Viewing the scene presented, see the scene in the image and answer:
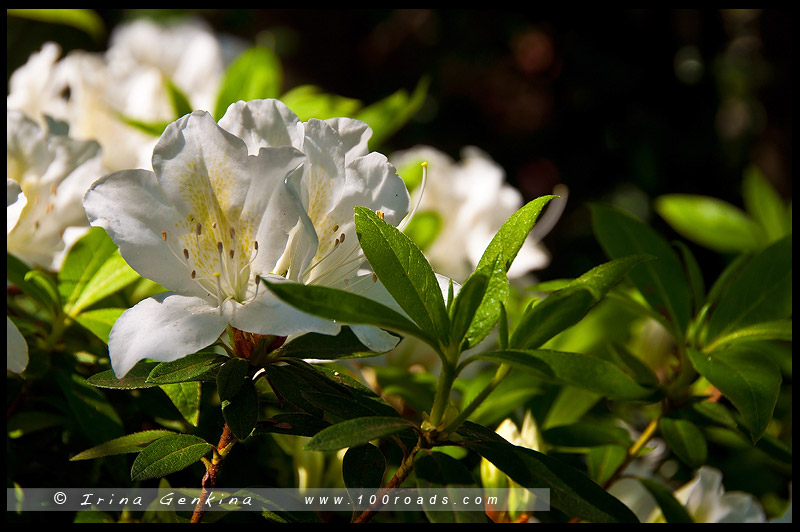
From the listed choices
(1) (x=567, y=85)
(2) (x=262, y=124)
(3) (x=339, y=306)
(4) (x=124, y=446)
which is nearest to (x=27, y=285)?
(4) (x=124, y=446)

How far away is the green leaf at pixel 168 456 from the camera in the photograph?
65 cm

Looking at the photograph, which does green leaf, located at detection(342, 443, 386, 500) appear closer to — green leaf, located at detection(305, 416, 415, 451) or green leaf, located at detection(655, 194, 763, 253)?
green leaf, located at detection(305, 416, 415, 451)

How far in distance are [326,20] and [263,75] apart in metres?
1.92

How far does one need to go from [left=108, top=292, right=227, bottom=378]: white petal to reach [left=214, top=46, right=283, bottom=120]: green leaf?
25.2 inches

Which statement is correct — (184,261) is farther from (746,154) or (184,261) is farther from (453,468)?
(746,154)

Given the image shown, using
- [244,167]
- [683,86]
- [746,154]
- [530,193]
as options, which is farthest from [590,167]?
[244,167]

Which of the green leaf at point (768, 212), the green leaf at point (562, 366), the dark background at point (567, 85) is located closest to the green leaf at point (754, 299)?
the green leaf at point (562, 366)

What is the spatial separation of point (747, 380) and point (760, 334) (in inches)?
6.6

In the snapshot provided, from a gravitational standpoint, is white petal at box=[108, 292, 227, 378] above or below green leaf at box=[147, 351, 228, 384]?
above

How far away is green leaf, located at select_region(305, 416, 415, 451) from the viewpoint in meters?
0.59

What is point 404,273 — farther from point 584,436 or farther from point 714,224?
point 714,224

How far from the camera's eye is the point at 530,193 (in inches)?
115

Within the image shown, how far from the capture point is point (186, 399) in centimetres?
76

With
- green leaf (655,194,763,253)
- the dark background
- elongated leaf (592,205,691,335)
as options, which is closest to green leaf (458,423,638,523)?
elongated leaf (592,205,691,335)
